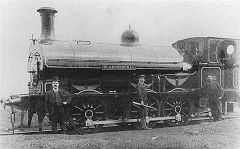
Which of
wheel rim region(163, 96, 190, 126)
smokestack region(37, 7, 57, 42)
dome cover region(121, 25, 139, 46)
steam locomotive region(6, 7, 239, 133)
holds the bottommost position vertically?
wheel rim region(163, 96, 190, 126)

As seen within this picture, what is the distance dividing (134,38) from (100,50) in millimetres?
1592

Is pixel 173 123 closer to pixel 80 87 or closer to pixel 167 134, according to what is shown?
pixel 167 134

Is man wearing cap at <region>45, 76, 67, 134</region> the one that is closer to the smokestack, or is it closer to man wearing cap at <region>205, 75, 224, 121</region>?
the smokestack

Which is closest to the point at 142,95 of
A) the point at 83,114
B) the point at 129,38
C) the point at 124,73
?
the point at 124,73

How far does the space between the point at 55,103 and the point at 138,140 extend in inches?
105

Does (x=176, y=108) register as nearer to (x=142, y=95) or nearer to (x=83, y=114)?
(x=142, y=95)

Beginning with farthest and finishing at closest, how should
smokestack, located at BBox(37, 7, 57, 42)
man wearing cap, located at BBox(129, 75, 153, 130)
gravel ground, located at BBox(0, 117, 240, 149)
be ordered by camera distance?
smokestack, located at BBox(37, 7, 57, 42) < man wearing cap, located at BBox(129, 75, 153, 130) < gravel ground, located at BBox(0, 117, 240, 149)

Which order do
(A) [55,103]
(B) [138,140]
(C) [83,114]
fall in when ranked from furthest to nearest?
(C) [83,114]
(A) [55,103]
(B) [138,140]

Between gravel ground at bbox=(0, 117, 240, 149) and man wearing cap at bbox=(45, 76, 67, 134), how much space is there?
72 cm

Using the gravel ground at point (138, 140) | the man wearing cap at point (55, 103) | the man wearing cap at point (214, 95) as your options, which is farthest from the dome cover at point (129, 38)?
the gravel ground at point (138, 140)

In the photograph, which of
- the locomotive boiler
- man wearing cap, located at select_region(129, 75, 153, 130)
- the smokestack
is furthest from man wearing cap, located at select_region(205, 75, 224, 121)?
the smokestack

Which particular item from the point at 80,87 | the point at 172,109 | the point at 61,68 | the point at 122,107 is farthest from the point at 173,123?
the point at 61,68

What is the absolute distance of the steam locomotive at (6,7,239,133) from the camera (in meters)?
9.87

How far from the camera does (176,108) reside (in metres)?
11.4
